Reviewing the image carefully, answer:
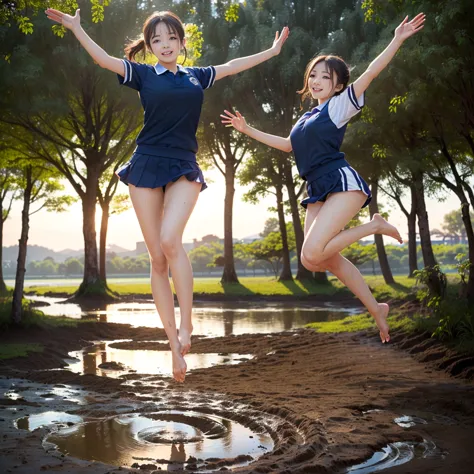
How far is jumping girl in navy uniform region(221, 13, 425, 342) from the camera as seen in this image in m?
5.21

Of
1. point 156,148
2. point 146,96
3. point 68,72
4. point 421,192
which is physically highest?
point 68,72

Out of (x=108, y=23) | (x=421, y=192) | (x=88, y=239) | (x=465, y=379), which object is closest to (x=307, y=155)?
(x=465, y=379)

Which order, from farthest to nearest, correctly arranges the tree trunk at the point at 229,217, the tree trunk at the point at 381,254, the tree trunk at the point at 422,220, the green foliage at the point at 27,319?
the tree trunk at the point at 229,217 < the tree trunk at the point at 381,254 < the tree trunk at the point at 422,220 < the green foliage at the point at 27,319

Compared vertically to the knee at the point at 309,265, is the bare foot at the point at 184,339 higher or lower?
lower

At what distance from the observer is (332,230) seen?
518 centimetres

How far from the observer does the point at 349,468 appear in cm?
551

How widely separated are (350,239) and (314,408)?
286 centimetres

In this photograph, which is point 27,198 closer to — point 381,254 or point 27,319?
point 27,319

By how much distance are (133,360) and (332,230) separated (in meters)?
7.47

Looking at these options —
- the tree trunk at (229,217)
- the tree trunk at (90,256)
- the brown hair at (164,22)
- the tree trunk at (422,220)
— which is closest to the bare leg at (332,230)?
the brown hair at (164,22)

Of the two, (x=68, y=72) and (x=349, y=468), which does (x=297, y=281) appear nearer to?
(x=68, y=72)

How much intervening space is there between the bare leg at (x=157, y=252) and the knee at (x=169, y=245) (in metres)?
0.12

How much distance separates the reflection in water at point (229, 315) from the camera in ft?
55.2

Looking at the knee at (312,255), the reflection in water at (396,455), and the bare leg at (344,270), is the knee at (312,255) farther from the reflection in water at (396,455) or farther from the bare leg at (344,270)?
the reflection in water at (396,455)
